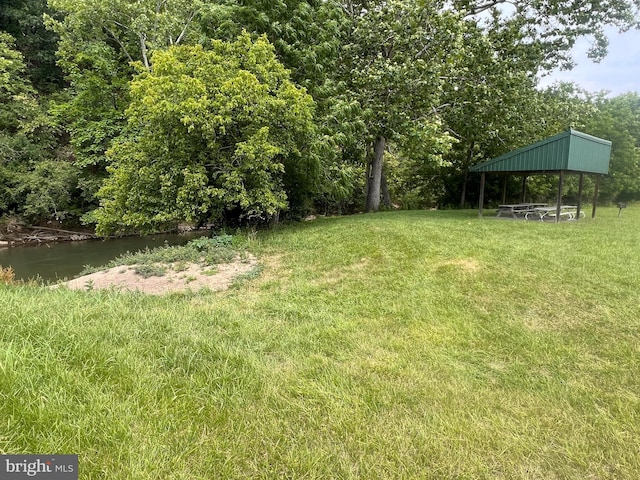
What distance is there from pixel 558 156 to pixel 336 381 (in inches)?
421

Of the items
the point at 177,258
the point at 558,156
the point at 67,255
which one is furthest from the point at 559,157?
the point at 67,255

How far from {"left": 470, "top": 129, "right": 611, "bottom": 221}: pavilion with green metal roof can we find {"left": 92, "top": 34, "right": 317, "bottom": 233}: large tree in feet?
21.1

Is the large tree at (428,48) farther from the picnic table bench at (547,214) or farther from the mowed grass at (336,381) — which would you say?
the mowed grass at (336,381)

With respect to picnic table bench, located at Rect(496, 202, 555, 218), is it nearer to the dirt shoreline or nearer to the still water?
the dirt shoreline

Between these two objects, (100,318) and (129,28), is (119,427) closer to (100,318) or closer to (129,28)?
(100,318)

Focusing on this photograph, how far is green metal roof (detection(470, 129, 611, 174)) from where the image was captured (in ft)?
34.4

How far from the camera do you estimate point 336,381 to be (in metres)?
2.87

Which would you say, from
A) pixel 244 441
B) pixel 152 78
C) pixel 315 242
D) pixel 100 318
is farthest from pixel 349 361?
pixel 152 78

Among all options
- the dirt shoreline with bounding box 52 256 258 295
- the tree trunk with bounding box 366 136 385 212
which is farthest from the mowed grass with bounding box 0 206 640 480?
the tree trunk with bounding box 366 136 385 212

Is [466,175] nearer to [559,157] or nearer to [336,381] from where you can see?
[559,157]

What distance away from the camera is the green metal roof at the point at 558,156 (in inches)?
412

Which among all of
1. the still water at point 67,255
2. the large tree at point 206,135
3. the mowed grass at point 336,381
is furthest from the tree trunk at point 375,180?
the mowed grass at point 336,381

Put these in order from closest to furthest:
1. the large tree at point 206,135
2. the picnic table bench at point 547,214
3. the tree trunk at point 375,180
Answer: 1. the large tree at point 206,135
2. the picnic table bench at point 547,214
3. the tree trunk at point 375,180

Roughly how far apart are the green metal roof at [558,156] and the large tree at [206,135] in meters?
6.41
